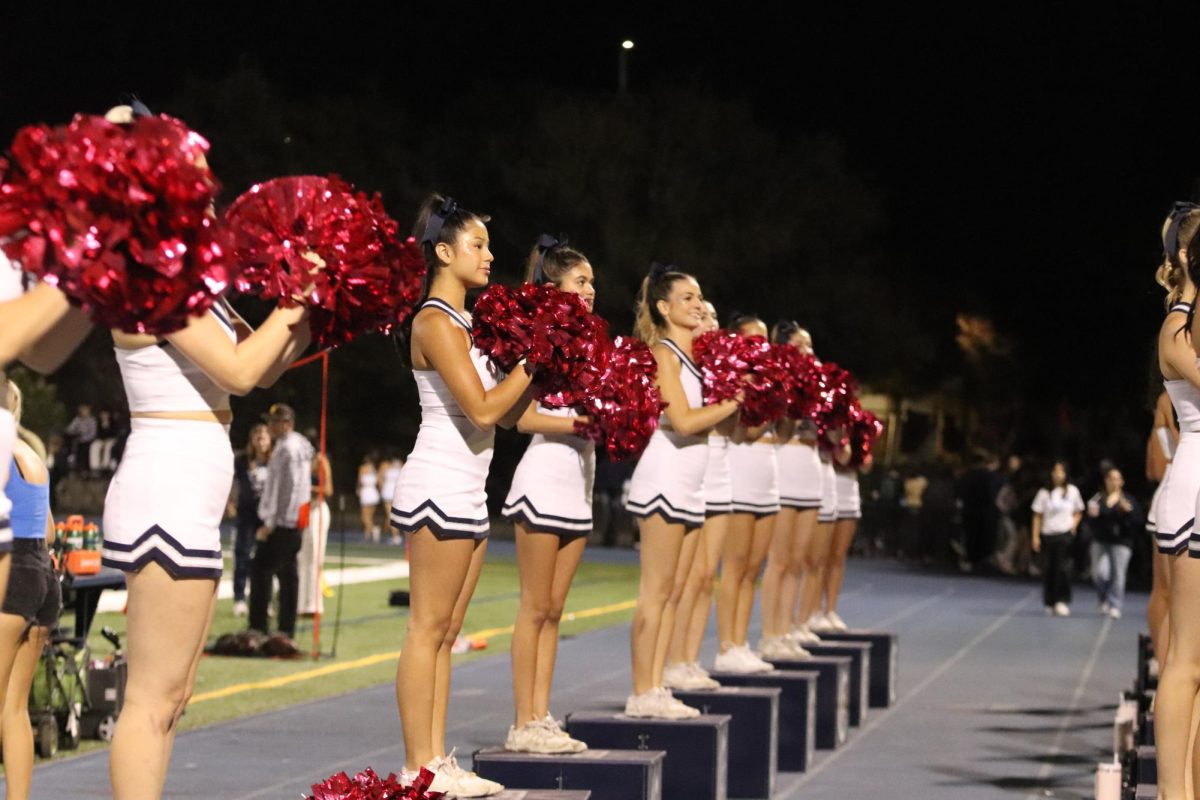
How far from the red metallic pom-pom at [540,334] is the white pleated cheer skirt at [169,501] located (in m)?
1.57

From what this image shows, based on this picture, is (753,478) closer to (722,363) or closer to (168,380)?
(722,363)

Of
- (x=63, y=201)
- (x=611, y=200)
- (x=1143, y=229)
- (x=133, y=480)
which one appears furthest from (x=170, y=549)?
(x=611, y=200)

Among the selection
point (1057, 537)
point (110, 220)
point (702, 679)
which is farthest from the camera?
point (1057, 537)

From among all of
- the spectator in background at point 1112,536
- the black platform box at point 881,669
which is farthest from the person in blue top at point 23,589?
the spectator in background at point 1112,536

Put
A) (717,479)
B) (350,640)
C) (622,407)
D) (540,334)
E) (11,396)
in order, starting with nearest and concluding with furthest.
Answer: (11,396), (540,334), (622,407), (717,479), (350,640)

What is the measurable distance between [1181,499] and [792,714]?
3706 mm

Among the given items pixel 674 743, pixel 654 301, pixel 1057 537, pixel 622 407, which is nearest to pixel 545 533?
pixel 622 407

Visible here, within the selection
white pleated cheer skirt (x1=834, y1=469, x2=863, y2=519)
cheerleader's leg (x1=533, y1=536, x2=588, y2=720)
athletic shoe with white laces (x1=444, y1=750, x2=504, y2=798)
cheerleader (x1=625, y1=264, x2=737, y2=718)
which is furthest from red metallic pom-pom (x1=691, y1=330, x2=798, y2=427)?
white pleated cheer skirt (x1=834, y1=469, x2=863, y2=519)

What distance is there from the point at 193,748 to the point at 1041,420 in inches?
1256

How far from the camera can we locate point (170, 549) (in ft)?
12.5

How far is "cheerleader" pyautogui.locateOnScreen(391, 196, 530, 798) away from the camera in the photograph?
518cm

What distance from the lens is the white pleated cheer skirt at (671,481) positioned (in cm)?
740

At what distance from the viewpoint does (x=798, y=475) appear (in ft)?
35.1

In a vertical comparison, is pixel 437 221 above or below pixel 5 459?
above
